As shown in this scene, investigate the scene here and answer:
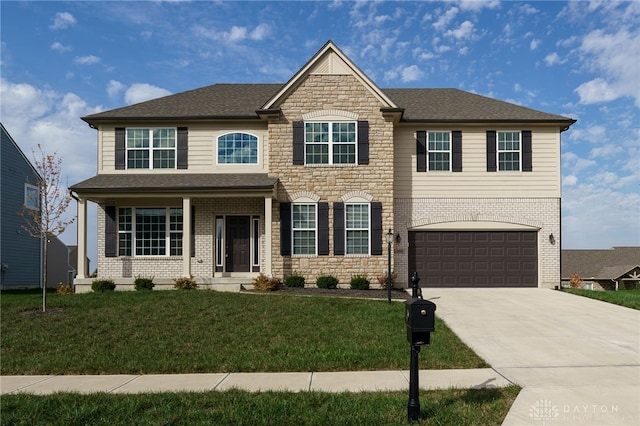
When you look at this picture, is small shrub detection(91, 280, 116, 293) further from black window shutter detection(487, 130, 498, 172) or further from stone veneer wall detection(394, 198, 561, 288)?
black window shutter detection(487, 130, 498, 172)

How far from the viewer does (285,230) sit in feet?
60.3

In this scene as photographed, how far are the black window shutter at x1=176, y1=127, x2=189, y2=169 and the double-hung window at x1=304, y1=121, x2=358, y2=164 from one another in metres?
4.64

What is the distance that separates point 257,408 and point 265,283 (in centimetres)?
1100

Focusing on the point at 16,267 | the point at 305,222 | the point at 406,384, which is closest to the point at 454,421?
the point at 406,384

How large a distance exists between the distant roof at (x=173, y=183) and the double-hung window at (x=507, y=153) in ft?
28.6

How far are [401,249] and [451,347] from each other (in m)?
10.0

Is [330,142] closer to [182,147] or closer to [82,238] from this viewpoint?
[182,147]

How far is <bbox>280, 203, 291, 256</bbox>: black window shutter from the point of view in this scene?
60.3 feet

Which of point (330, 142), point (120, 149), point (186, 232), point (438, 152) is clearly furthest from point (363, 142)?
point (120, 149)

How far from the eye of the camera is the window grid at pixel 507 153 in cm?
1955

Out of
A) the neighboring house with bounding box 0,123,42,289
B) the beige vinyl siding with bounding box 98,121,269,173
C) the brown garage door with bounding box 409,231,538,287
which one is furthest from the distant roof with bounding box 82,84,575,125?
the neighboring house with bounding box 0,123,42,289

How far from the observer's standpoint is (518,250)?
770 inches

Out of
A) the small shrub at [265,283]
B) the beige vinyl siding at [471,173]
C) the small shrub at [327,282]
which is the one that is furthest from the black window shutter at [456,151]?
the small shrub at [265,283]

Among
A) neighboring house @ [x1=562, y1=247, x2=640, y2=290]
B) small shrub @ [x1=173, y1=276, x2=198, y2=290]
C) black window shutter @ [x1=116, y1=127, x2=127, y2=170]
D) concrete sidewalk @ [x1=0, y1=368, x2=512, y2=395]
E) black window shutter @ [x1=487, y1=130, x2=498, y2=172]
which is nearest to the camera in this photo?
concrete sidewalk @ [x1=0, y1=368, x2=512, y2=395]
